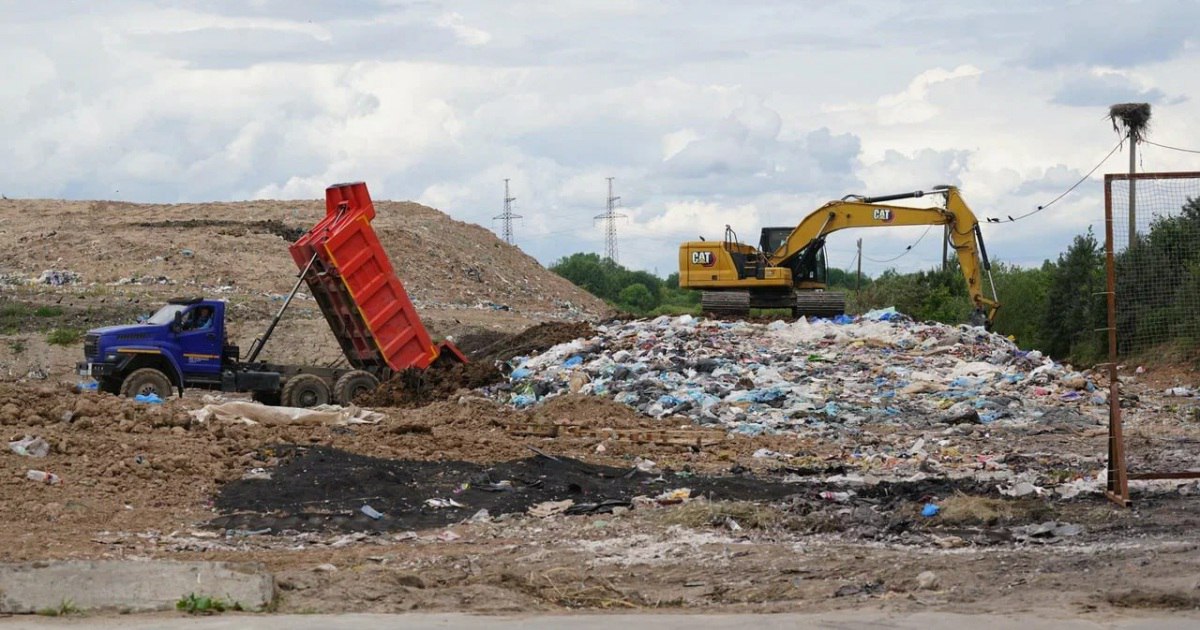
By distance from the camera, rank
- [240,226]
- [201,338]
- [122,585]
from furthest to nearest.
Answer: [240,226], [201,338], [122,585]

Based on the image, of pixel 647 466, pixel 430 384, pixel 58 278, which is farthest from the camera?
pixel 58 278

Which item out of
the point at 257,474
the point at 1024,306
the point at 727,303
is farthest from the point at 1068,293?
the point at 257,474

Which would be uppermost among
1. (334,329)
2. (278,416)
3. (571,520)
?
(334,329)

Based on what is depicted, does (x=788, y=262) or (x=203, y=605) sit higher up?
(x=788, y=262)

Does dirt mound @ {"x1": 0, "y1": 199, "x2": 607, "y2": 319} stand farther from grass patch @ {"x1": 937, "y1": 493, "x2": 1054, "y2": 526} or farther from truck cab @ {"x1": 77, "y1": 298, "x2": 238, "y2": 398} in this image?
grass patch @ {"x1": 937, "y1": 493, "x2": 1054, "y2": 526}

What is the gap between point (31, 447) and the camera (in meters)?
11.2

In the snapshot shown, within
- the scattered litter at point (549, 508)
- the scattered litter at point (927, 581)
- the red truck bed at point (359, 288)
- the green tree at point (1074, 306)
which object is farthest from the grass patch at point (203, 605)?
the green tree at point (1074, 306)

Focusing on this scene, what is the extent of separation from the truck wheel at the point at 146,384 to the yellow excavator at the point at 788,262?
12218 mm

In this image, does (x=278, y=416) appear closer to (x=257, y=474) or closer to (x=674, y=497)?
(x=257, y=474)

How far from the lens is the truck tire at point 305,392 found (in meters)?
18.5

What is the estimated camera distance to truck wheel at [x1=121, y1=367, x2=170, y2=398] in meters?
17.3

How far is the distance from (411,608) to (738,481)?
5018 millimetres

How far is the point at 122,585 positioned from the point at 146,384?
11.1 m

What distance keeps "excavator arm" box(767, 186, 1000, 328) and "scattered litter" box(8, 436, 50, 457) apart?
17845 mm
